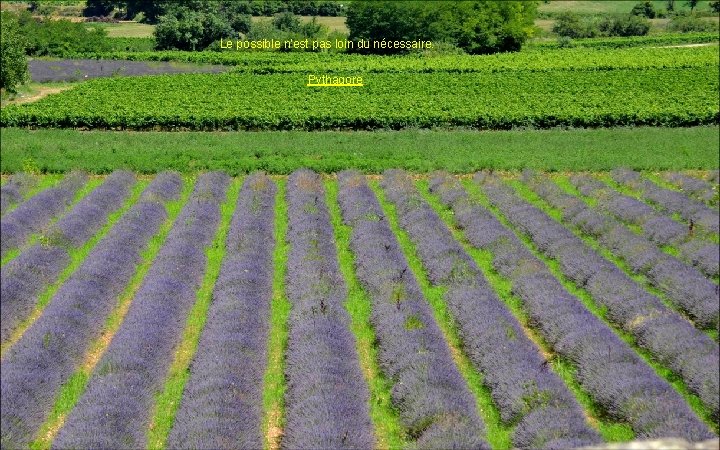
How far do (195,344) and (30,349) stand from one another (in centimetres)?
347

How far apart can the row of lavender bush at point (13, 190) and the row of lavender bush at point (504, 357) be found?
8.05 metres

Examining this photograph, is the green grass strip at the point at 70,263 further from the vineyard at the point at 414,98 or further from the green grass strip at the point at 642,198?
the green grass strip at the point at 642,198

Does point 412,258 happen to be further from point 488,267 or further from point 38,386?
point 38,386

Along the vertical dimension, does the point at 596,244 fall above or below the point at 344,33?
below

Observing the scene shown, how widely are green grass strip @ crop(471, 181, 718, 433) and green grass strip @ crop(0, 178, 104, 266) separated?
10637 mm

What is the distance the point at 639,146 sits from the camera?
18844 millimetres

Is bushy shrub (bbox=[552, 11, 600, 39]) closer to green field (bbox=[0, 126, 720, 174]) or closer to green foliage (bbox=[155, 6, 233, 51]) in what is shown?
green foliage (bbox=[155, 6, 233, 51])

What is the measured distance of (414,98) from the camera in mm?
39656

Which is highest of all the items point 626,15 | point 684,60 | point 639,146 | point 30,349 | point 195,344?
point 626,15

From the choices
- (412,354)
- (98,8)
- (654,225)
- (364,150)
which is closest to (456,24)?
(98,8)

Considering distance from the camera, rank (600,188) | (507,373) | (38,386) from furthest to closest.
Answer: (600,188)
(507,373)
(38,386)

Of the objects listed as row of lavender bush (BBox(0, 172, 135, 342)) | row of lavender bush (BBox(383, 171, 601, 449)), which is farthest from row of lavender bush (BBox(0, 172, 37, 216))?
row of lavender bush (BBox(383, 171, 601, 449))

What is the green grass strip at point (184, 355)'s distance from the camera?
10527mm

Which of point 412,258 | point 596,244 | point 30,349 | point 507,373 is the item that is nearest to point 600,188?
point 596,244
